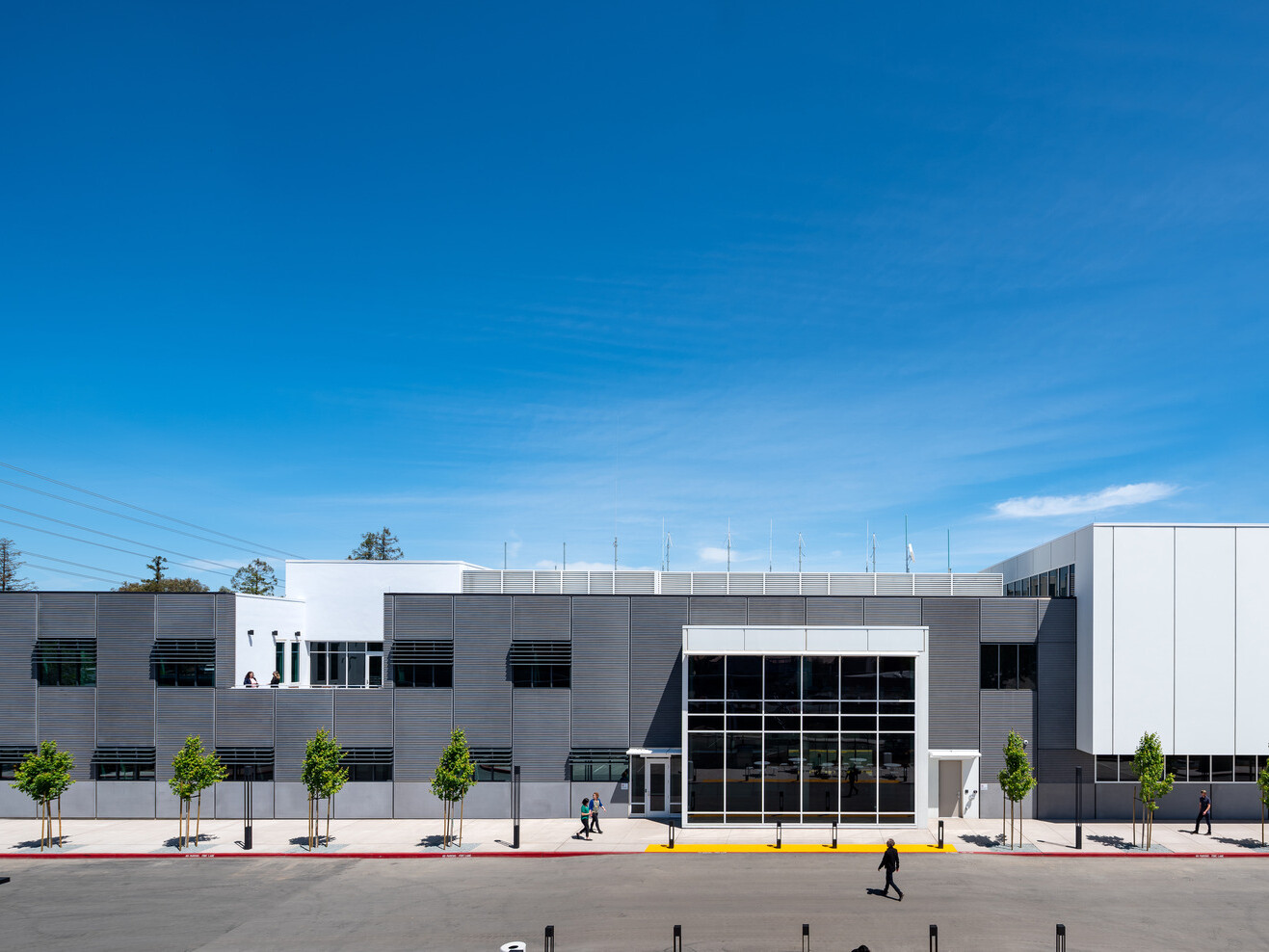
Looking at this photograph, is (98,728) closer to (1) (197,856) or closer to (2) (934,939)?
(1) (197,856)

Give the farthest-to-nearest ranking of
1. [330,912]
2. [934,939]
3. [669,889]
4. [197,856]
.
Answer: [197,856] → [669,889] → [330,912] → [934,939]

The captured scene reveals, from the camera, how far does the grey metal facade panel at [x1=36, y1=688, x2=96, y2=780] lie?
36875 millimetres

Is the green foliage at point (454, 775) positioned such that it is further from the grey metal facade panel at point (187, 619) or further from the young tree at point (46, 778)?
the young tree at point (46, 778)

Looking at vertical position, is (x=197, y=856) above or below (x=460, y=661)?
below

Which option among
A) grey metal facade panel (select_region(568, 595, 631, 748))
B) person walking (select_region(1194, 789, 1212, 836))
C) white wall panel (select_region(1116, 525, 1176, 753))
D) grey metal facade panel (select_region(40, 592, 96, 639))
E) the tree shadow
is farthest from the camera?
grey metal facade panel (select_region(40, 592, 96, 639))

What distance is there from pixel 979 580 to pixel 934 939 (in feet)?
90.8

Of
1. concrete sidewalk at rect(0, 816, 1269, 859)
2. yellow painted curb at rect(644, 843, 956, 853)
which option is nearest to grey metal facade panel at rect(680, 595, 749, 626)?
concrete sidewalk at rect(0, 816, 1269, 859)

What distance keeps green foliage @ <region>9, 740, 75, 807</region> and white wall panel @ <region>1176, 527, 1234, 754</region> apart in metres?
42.9

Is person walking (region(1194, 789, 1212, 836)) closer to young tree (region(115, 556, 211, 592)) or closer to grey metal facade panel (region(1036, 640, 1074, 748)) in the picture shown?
grey metal facade panel (region(1036, 640, 1074, 748))

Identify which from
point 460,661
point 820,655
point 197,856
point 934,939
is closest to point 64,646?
point 197,856

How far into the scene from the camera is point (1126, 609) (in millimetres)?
34812

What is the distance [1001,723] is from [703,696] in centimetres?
1291

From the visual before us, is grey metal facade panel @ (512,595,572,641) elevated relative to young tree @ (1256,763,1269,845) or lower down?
elevated

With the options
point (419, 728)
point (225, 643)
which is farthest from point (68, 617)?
point (419, 728)
